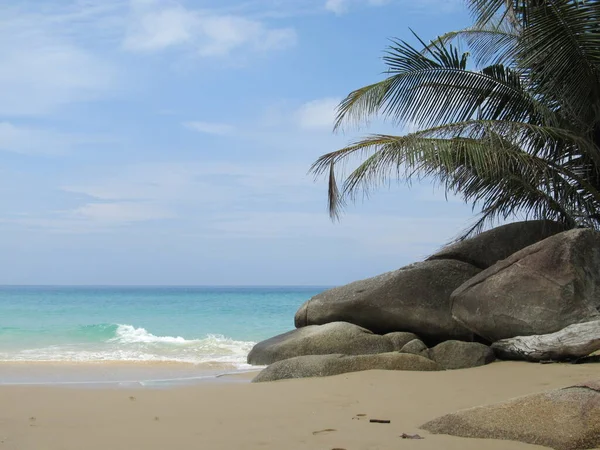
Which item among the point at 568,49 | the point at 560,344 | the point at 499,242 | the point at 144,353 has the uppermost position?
the point at 568,49

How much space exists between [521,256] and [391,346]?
95.1 inches

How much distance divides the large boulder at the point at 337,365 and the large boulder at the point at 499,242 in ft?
12.0

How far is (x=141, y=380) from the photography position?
927 centimetres

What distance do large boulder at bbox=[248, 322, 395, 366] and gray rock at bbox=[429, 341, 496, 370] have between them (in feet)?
4.30

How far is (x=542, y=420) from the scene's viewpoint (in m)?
4.38

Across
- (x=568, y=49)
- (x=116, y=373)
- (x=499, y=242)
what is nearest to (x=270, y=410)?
(x=116, y=373)

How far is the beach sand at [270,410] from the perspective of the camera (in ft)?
15.3

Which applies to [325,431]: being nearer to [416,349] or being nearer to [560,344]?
[416,349]

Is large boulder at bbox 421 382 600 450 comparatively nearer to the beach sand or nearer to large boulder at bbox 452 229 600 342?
the beach sand

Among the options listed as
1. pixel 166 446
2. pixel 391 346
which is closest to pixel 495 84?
pixel 391 346

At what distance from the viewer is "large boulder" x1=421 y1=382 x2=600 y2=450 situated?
419 cm

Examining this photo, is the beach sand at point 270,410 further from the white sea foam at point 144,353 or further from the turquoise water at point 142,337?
the turquoise water at point 142,337

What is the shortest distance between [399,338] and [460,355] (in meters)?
1.56

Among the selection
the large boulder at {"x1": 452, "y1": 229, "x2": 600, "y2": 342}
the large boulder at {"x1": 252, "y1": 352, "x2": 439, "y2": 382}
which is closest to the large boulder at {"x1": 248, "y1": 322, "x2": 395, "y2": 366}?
the large boulder at {"x1": 452, "y1": 229, "x2": 600, "y2": 342}
